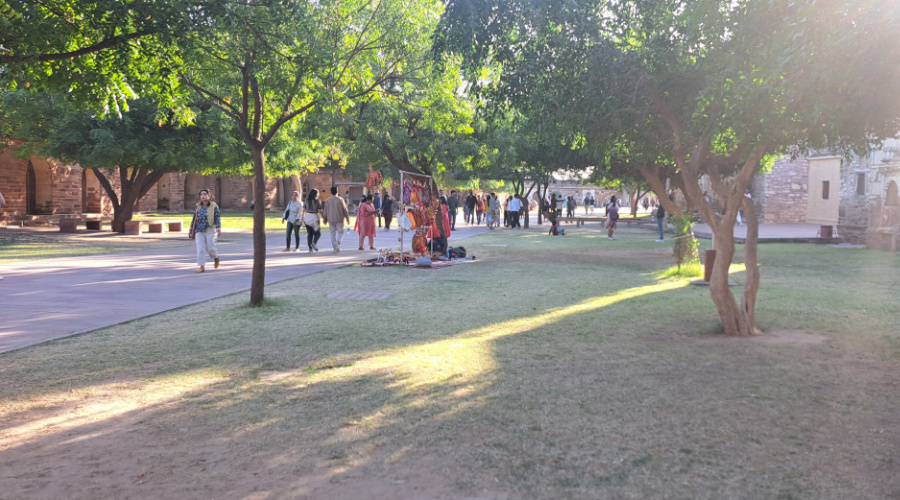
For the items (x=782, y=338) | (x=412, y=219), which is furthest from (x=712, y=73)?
(x=412, y=219)

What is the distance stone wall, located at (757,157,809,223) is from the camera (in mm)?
38469

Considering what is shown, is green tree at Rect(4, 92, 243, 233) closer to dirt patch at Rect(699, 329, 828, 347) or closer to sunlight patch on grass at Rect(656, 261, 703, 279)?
sunlight patch on grass at Rect(656, 261, 703, 279)

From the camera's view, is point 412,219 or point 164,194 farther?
point 164,194

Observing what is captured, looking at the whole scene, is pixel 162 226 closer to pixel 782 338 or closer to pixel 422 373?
pixel 422 373

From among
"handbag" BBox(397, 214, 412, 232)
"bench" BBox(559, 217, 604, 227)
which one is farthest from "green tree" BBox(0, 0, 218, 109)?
"bench" BBox(559, 217, 604, 227)

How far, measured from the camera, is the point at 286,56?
793cm

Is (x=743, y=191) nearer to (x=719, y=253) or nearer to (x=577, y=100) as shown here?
(x=719, y=253)

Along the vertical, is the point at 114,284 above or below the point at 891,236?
below

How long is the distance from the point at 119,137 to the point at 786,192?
34445 mm

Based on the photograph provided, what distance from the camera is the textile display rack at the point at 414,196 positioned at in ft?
49.4

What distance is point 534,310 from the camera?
9.43 metres

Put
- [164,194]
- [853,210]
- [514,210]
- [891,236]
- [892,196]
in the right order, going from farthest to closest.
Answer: [164,194], [514,210], [853,210], [892,196], [891,236]

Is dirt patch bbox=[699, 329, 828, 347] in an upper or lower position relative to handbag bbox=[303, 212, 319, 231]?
lower

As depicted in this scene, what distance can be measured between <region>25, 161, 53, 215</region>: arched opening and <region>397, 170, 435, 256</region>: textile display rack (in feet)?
70.7
